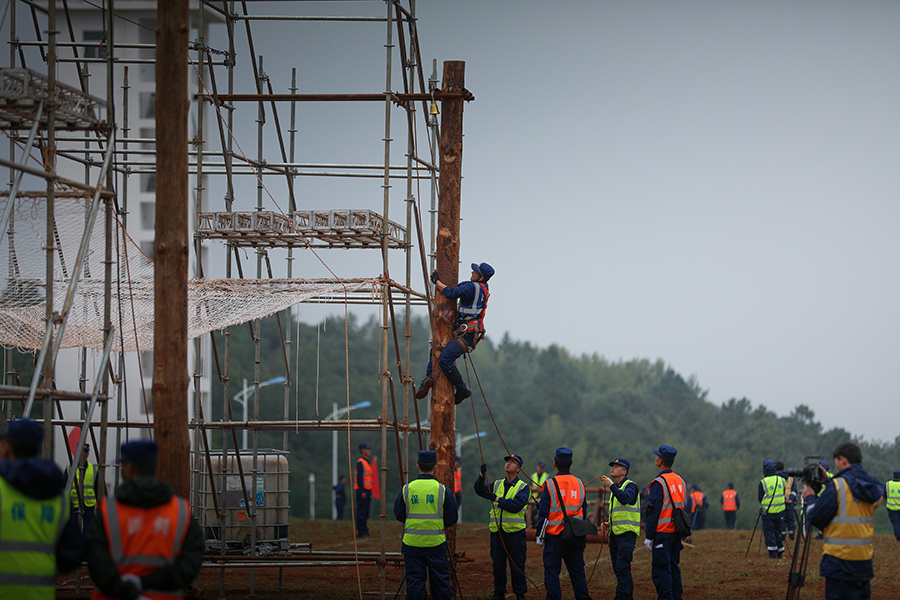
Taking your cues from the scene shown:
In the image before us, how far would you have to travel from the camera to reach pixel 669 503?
11.9 meters

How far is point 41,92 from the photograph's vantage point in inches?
373

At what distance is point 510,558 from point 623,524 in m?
1.57

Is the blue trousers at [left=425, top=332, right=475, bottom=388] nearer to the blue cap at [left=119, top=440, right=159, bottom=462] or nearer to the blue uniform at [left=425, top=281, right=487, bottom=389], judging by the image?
the blue uniform at [left=425, top=281, right=487, bottom=389]

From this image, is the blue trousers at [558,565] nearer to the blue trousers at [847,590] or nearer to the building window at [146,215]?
the blue trousers at [847,590]

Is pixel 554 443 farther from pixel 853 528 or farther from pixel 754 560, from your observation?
pixel 853 528

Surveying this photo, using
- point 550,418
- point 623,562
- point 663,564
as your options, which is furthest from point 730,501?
point 550,418

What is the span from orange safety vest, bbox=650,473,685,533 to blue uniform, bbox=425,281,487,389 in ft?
8.99

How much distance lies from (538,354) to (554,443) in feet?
74.5

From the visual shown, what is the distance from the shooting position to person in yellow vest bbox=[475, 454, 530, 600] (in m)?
12.9

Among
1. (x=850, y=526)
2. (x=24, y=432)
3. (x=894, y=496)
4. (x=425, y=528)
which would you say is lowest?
(x=894, y=496)

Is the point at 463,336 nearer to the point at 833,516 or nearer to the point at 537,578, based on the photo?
the point at 833,516

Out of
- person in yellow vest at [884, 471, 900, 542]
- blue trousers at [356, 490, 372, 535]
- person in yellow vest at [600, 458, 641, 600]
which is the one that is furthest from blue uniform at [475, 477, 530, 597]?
person in yellow vest at [884, 471, 900, 542]

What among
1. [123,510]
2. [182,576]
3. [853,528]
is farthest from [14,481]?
[853,528]

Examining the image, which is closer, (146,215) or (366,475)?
(366,475)
